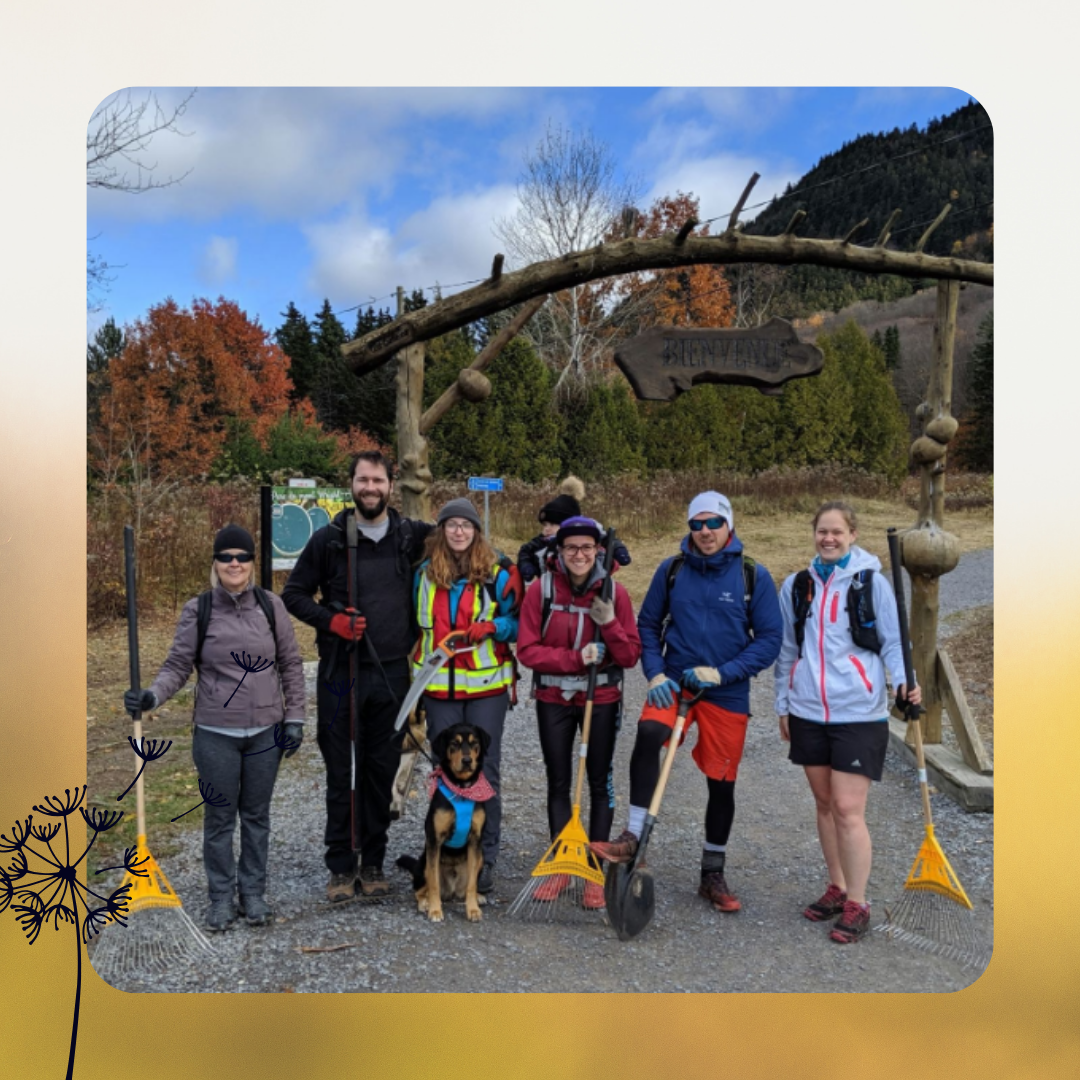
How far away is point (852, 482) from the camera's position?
7.68m

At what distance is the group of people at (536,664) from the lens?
145 inches

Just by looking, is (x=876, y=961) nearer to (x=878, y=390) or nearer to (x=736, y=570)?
(x=736, y=570)

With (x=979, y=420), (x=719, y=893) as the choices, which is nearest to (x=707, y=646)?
(x=719, y=893)

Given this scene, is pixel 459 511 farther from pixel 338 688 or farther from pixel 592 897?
pixel 592 897

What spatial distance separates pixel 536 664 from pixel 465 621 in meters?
0.35

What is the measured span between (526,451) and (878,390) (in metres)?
2.69

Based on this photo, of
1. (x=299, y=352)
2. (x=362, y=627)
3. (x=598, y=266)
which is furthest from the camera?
(x=299, y=352)

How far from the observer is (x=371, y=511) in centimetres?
396

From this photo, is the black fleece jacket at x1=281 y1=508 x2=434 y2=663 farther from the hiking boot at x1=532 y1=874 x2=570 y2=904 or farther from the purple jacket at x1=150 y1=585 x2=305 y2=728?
the hiking boot at x1=532 y1=874 x2=570 y2=904

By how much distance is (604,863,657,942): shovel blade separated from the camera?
12.5ft

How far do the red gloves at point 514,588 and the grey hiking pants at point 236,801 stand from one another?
1.06m

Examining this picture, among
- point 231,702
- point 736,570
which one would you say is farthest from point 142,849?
point 736,570

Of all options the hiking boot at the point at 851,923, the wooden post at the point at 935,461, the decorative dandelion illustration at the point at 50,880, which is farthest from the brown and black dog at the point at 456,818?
the wooden post at the point at 935,461

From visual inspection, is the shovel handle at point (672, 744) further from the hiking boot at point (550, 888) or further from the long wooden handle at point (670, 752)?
the hiking boot at point (550, 888)
